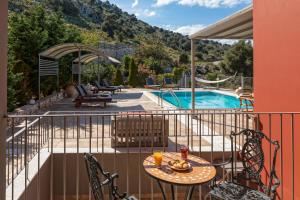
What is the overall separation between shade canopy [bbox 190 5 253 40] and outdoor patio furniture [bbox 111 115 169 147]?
2843 mm

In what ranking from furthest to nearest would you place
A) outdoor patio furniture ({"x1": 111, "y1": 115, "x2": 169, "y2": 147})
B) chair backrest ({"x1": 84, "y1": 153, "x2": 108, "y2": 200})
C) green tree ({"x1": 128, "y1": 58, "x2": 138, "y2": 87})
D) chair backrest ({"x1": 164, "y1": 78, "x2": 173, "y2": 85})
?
chair backrest ({"x1": 164, "y1": 78, "x2": 173, "y2": 85}) → green tree ({"x1": 128, "y1": 58, "x2": 138, "y2": 87}) → outdoor patio furniture ({"x1": 111, "y1": 115, "x2": 169, "y2": 147}) → chair backrest ({"x1": 84, "y1": 153, "x2": 108, "y2": 200})

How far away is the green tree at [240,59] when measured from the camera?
2645cm

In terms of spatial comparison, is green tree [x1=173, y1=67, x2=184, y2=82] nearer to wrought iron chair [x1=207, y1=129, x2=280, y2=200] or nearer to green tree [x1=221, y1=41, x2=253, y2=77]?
green tree [x1=221, y1=41, x2=253, y2=77]

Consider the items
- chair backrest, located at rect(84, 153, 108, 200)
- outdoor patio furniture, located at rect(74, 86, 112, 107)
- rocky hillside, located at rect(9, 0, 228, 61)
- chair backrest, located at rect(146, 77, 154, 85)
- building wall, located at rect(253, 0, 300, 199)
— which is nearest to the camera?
chair backrest, located at rect(84, 153, 108, 200)

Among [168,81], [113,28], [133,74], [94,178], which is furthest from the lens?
[113,28]

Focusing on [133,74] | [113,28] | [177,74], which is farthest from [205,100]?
[113,28]

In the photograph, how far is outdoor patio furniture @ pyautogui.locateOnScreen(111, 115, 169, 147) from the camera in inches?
A: 228

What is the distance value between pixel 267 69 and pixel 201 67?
101 ft

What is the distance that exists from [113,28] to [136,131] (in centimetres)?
4315

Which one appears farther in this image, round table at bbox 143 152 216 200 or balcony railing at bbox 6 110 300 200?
balcony railing at bbox 6 110 300 200

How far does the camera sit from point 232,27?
7.57m

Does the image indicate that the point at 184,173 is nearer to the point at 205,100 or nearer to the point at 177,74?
the point at 205,100

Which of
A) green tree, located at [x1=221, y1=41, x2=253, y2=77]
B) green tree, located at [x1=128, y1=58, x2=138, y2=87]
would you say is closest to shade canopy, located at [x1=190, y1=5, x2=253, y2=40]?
green tree, located at [x1=128, y1=58, x2=138, y2=87]

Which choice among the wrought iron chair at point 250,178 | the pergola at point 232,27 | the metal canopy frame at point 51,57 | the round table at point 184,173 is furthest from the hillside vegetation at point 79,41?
the wrought iron chair at point 250,178
